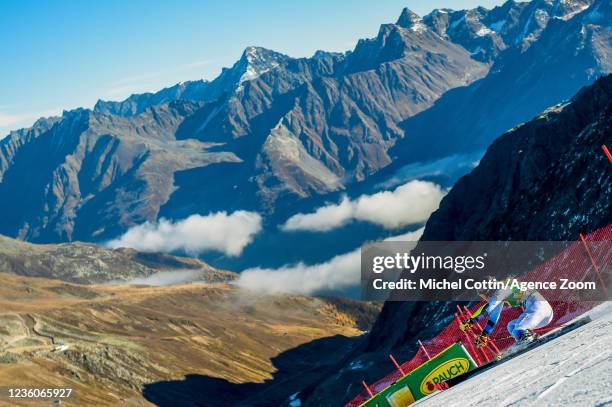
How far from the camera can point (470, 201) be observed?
15812 centimetres

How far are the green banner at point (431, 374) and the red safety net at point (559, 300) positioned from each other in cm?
101

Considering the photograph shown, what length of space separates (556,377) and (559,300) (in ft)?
47.3

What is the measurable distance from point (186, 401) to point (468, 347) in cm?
17814

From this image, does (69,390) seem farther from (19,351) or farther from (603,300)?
(603,300)

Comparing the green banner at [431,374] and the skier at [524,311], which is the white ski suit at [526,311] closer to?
the skier at [524,311]

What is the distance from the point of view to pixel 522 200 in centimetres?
10906

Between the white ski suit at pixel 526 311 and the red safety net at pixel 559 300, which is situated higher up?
the white ski suit at pixel 526 311

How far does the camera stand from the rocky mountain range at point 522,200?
267ft

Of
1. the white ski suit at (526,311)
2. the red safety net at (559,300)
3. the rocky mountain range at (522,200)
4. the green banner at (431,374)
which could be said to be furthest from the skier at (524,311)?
the rocky mountain range at (522,200)

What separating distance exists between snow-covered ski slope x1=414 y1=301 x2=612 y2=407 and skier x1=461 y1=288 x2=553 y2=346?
0.79m

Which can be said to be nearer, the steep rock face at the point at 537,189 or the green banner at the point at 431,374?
the green banner at the point at 431,374

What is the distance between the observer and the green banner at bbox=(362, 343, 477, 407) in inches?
991

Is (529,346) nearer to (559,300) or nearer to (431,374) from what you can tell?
(431,374)

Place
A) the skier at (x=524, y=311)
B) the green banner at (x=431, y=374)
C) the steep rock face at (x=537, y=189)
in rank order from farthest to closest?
1. the steep rock face at (x=537, y=189)
2. the green banner at (x=431, y=374)
3. the skier at (x=524, y=311)
